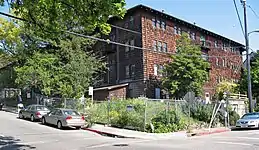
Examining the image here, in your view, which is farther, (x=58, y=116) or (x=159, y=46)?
(x=159, y=46)

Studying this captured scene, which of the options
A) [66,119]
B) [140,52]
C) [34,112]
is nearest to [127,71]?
[140,52]

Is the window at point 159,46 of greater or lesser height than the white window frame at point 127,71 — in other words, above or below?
above

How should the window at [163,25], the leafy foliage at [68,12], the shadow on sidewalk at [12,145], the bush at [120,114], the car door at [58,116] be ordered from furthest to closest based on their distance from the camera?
the window at [163,25] → the car door at [58,116] → the bush at [120,114] → the shadow on sidewalk at [12,145] → the leafy foliage at [68,12]

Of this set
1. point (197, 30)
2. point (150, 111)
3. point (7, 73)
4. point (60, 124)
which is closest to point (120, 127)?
point (150, 111)

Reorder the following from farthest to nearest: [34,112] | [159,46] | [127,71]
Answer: [159,46]
[127,71]
[34,112]

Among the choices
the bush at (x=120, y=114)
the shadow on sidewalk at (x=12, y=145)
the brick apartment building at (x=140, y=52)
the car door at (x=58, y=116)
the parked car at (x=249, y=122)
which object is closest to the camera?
the shadow on sidewalk at (x=12, y=145)

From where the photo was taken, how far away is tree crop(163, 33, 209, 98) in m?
35.6

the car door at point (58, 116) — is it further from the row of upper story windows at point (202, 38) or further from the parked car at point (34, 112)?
the row of upper story windows at point (202, 38)

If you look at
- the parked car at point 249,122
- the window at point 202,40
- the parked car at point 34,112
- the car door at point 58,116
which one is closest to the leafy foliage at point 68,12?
the car door at point 58,116

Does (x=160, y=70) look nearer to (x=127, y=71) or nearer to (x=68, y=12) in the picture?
(x=127, y=71)

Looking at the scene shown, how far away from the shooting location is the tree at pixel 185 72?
35.6m

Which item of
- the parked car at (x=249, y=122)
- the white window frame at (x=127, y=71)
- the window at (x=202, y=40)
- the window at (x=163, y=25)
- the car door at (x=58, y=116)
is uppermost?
the window at (x=163, y=25)

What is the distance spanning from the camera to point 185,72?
35.7 m

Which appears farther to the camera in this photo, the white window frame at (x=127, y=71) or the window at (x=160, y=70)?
the white window frame at (x=127, y=71)
